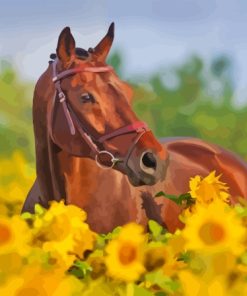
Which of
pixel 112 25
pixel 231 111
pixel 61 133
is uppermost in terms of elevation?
pixel 112 25

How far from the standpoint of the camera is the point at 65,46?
356 centimetres

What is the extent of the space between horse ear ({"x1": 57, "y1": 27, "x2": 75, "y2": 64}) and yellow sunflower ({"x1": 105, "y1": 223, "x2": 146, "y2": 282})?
188cm

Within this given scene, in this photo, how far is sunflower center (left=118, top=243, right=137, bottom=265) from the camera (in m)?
1.75

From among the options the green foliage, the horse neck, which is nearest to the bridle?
the horse neck

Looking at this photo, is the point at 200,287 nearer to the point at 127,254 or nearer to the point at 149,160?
the point at 127,254

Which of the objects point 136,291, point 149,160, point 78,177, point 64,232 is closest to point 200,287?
point 136,291

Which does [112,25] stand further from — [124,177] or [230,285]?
[230,285]

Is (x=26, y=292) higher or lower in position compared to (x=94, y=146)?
higher

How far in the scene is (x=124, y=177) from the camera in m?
3.76

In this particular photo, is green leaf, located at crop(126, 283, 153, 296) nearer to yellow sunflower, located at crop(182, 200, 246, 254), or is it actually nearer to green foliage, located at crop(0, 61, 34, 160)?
yellow sunflower, located at crop(182, 200, 246, 254)

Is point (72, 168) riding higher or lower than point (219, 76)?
higher

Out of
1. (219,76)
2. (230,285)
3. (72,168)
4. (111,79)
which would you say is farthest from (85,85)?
(219,76)

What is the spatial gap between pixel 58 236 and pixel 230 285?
476 mm

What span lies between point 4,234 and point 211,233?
49cm
